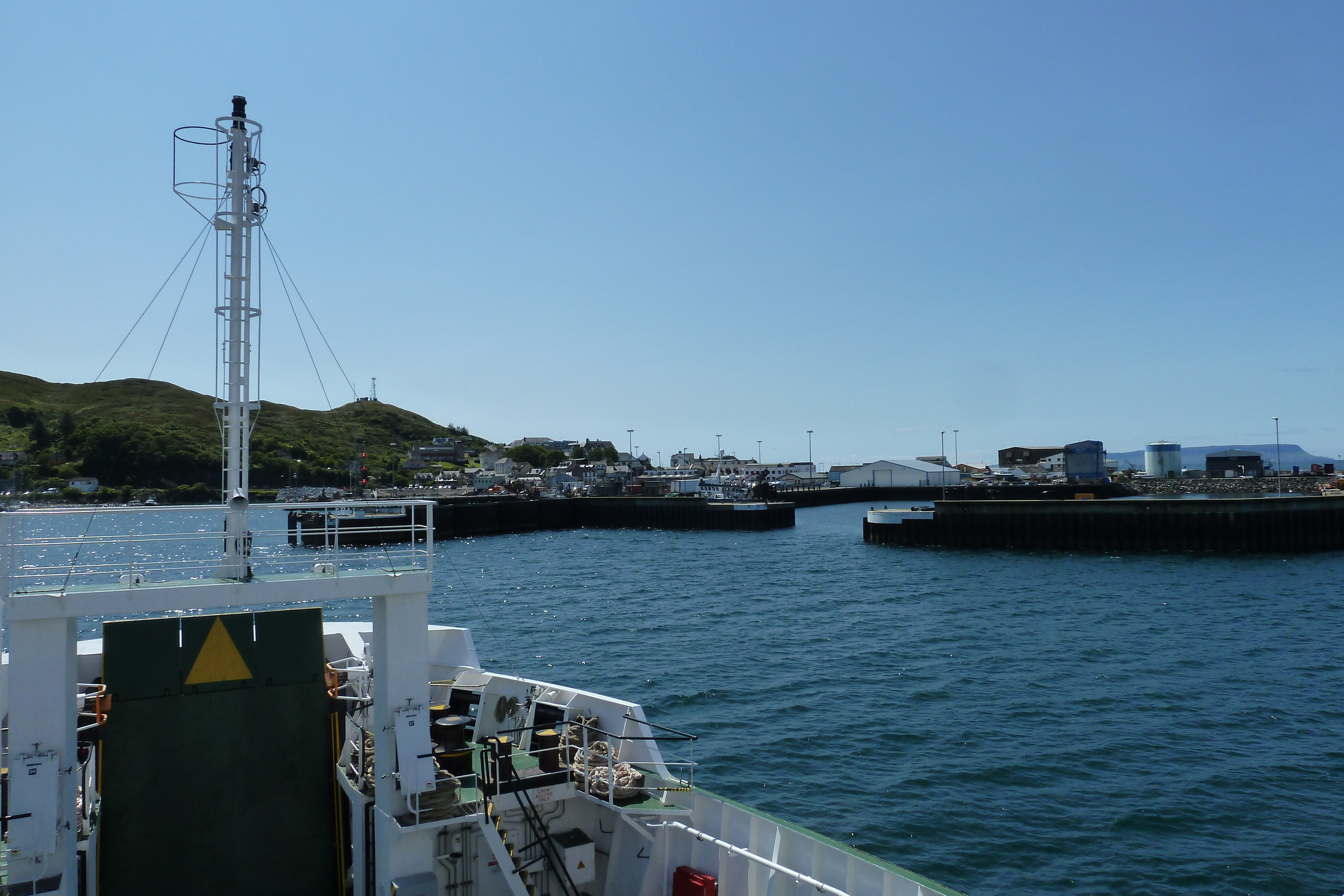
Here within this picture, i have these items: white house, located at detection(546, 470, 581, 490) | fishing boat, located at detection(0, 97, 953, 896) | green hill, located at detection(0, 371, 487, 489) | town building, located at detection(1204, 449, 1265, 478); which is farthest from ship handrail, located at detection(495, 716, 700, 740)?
town building, located at detection(1204, 449, 1265, 478)

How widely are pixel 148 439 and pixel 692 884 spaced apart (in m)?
97.2

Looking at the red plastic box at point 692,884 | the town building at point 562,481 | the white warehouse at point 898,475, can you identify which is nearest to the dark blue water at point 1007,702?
the red plastic box at point 692,884

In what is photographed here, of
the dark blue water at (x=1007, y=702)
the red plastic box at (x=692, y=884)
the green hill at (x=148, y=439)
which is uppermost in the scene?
the green hill at (x=148, y=439)

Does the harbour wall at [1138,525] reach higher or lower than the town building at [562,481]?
lower

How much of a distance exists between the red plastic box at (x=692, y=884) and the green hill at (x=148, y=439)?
1471 inches

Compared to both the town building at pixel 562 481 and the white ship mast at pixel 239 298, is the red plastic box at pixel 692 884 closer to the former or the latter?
the white ship mast at pixel 239 298

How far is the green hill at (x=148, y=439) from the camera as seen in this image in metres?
85.3

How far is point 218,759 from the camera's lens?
10.1 meters

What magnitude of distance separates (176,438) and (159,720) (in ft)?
317

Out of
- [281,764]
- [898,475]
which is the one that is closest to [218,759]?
[281,764]

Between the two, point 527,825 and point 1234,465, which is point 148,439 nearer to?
point 527,825

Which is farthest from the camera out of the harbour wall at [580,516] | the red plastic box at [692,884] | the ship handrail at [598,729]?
the harbour wall at [580,516]

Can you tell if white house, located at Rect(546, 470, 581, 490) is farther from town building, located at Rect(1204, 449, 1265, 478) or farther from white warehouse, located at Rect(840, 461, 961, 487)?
town building, located at Rect(1204, 449, 1265, 478)

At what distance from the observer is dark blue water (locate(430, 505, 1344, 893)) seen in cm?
1541
